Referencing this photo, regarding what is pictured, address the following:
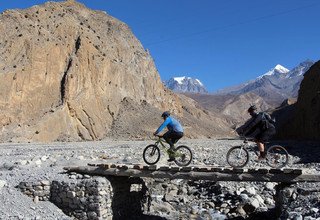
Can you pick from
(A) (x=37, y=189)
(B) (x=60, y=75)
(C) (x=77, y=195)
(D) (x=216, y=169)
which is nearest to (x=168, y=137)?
(D) (x=216, y=169)

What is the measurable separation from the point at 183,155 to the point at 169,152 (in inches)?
25.9

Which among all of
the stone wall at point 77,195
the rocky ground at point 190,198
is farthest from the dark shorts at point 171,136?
the rocky ground at point 190,198

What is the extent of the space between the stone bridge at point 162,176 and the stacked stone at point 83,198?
66cm

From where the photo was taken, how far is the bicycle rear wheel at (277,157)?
15625mm

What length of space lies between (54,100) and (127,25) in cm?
3386

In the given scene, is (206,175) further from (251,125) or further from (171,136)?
(251,125)

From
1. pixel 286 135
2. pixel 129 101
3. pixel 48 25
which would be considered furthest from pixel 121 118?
pixel 286 135

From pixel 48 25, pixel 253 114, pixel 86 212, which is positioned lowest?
pixel 86 212

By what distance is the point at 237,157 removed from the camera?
1627 cm

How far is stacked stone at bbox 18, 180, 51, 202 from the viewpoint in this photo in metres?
16.2

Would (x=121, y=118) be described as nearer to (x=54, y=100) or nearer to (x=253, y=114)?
(x=54, y=100)

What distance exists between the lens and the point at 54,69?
216 feet

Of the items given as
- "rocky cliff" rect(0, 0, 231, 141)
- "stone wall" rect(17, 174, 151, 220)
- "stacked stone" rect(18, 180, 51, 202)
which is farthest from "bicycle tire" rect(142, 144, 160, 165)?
"rocky cliff" rect(0, 0, 231, 141)

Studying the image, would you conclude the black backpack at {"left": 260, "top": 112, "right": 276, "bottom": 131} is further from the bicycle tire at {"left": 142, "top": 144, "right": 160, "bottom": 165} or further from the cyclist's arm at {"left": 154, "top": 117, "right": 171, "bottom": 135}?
the bicycle tire at {"left": 142, "top": 144, "right": 160, "bottom": 165}
